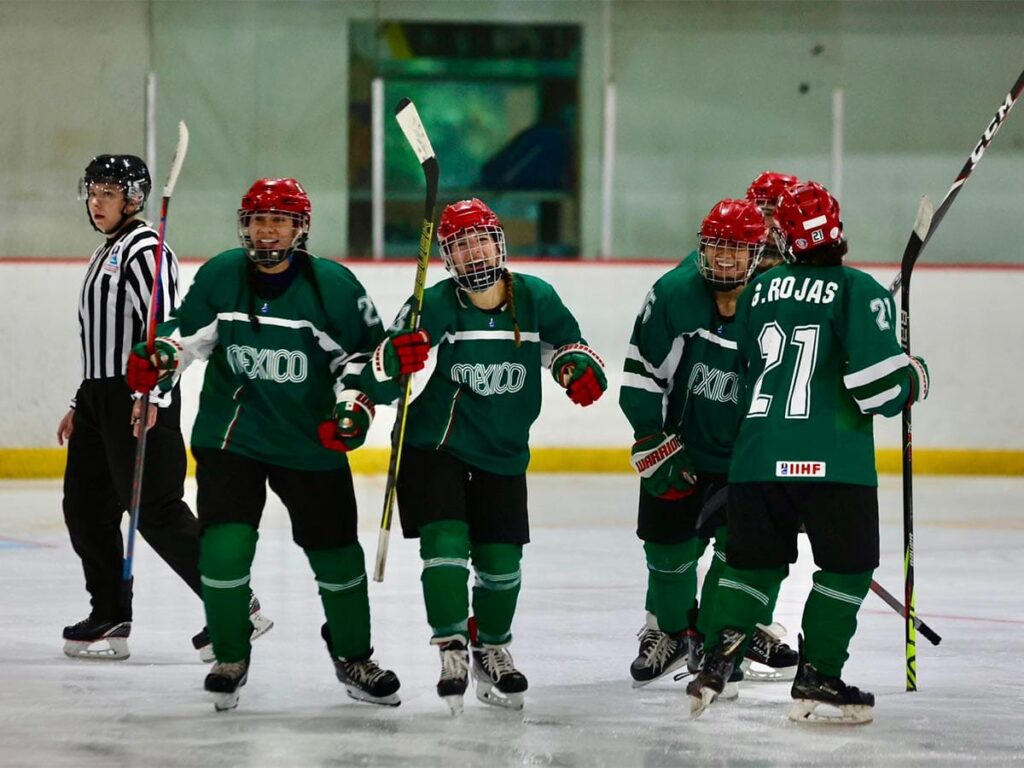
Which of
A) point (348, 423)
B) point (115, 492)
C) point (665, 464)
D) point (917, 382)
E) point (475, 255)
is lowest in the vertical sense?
point (115, 492)

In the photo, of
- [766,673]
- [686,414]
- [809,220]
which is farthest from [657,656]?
[809,220]

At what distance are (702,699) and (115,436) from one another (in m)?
1.71

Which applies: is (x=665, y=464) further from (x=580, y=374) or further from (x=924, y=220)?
(x=924, y=220)

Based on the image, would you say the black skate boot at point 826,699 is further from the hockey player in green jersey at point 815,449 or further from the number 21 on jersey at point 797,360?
the number 21 on jersey at point 797,360

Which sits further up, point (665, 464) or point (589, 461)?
point (665, 464)

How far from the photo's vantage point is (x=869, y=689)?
13.9ft

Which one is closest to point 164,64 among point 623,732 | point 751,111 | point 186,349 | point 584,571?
point 751,111

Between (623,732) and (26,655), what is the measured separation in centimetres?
169

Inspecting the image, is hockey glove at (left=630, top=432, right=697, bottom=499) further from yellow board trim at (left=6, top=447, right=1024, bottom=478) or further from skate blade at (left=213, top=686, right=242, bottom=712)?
yellow board trim at (left=6, top=447, right=1024, bottom=478)

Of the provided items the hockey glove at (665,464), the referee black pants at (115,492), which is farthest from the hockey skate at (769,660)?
the referee black pants at (115,492)

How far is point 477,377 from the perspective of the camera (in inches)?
158

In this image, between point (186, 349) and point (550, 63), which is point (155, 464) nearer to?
point (186, 349)

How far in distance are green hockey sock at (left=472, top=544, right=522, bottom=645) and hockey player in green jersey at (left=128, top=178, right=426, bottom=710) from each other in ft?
0.81

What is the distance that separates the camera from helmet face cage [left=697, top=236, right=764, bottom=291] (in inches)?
165
